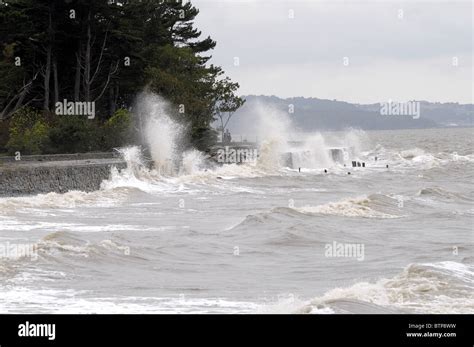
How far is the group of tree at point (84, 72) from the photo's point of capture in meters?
43.9

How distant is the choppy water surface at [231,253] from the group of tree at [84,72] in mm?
6394

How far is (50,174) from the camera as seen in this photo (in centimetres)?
3259

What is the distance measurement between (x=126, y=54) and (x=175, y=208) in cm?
2276

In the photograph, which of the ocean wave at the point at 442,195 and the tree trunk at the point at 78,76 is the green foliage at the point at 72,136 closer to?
the tree trunk at the point at 78,76

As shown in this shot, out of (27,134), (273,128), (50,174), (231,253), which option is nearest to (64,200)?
(50,174)

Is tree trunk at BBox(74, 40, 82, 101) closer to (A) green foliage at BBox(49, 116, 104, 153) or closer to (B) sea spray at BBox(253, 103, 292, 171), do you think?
(A) green foliage at BBox(49, 116, 104, 153)

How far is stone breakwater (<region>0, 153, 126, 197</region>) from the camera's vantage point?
30.9 meters

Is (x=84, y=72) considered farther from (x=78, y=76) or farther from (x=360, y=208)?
(x=360, y=208)

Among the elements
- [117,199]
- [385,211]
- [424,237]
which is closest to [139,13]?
[117,199]

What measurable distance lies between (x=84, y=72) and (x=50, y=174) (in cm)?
1938

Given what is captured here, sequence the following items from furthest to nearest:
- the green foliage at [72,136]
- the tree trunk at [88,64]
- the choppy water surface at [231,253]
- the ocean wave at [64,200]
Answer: the tree trunk at [88,64], the green foliage at [72,136], the ocean wave at [64,200], the choppy water surface at [231,253]

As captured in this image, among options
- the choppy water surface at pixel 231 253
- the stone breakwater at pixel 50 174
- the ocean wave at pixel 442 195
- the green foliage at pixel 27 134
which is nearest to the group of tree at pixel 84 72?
the green foliage at pixel 27 134

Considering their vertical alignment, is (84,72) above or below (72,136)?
above

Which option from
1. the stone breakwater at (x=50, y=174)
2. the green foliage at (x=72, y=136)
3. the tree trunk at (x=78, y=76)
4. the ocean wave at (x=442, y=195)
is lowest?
the ocean wave at (x=442, y=195)
